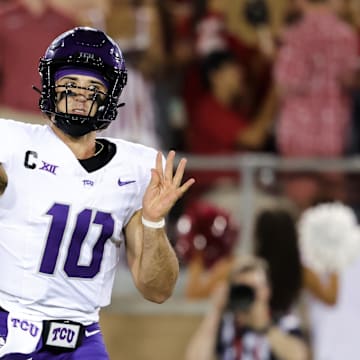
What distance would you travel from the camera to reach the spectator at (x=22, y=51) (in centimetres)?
716

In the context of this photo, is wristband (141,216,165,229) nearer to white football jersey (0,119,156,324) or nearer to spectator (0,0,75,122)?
white football jersey (0,119,156,324)

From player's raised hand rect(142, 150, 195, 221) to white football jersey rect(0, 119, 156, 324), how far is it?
0.15 metres

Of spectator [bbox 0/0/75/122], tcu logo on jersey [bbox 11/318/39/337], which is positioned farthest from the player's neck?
spectator [bbox 0/0/75/122]

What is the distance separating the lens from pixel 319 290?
6.61 metres

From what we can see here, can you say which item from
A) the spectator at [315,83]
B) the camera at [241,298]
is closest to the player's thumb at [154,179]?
the camera at [241,298]

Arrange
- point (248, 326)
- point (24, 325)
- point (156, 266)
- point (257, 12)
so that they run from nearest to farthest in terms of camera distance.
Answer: point (24, 325)
point (156, 266)
point (248, 326)
point (257, 12)

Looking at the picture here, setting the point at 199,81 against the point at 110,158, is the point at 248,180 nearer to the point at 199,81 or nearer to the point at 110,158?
the point at 199,81

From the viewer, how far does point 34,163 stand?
398cm

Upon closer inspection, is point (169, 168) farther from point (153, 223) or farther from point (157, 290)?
point (157, 290)

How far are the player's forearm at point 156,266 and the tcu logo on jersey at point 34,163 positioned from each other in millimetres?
385

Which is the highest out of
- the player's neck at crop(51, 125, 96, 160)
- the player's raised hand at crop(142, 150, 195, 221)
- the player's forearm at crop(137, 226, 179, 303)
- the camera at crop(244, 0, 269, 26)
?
the camera at crop(244, 0, 269, 26)

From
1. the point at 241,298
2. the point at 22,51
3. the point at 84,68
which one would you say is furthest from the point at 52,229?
the point at 22,51

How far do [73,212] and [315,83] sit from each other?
12.2 feet

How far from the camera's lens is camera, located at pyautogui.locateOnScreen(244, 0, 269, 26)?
766cm
